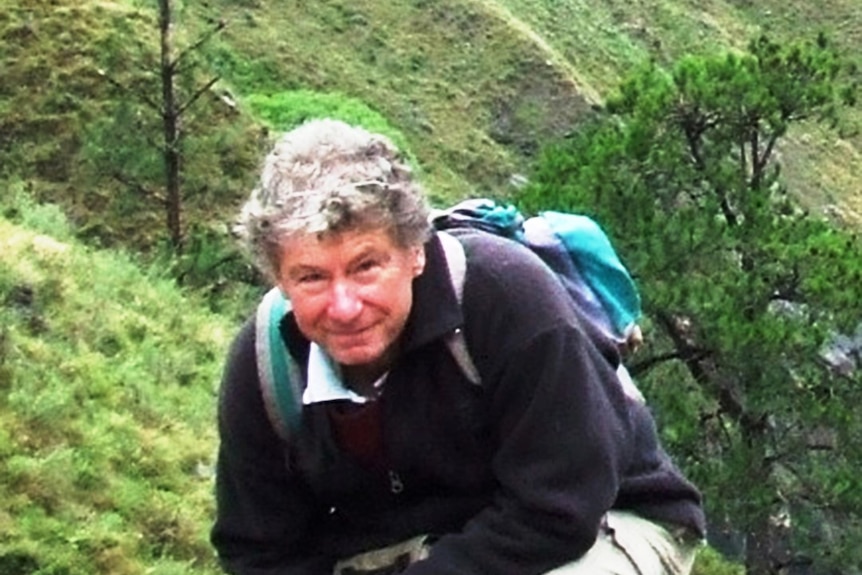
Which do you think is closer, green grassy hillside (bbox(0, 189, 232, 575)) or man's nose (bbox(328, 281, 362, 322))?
man's nose (bbox(328, 281, 362, 322))

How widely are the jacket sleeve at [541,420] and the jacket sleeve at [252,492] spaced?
38 centimetres

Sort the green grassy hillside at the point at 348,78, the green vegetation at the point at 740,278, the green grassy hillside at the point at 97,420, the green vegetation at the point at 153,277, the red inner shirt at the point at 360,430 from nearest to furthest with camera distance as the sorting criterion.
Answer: the red inner shirt at the point at 360,430
the green grassy hillside at the point at 97,420
the green vegetation at the point at 153,277
the green vegetation at the point at 740,278
the green grassy hillside at the point at 348,78

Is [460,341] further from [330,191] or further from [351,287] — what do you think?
[330,191]

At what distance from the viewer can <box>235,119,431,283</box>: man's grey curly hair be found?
2369 mm

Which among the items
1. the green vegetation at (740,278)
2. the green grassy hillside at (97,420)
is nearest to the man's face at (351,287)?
the green grassy hillside at (97,420)

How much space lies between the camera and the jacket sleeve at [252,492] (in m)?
2.67

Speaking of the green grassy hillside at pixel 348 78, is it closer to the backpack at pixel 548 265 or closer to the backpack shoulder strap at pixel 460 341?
the backpack at pixel 548 265

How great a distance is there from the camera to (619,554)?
265cm

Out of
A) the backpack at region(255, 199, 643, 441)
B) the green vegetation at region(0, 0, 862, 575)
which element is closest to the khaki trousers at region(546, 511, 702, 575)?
the backpack at region(255, 199, 643, 441)

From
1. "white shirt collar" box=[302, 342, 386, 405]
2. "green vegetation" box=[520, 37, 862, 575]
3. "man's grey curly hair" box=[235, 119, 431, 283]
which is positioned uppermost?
"man's grey curly hair" box=[235, 119, 431, 283]

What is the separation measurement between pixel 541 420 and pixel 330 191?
0.51 m

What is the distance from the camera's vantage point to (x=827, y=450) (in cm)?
1393

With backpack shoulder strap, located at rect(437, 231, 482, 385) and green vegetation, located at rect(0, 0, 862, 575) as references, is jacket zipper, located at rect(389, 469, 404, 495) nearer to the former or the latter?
backpack shoulder strap, located at rect(437, 231, 482, 385)

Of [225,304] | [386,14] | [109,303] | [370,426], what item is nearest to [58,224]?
[225,304]
